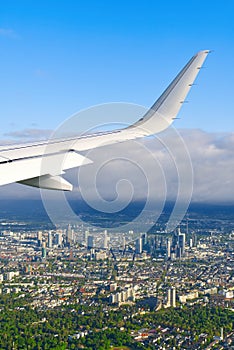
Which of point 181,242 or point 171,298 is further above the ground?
point 181,242

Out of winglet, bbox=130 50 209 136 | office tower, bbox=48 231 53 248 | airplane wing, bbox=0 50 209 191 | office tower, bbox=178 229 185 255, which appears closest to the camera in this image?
airplane wing, bbox=0 50 209 191

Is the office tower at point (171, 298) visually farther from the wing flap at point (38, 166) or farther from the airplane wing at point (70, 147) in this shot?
the wing flap at point (38, 166)

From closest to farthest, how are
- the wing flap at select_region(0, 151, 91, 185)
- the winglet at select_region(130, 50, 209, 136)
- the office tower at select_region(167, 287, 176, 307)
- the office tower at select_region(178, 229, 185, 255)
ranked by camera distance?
the wing flap at select_region(0, 151, 91, 185) → the winglet at select_region(130, 50, 209, 136) → the office tower at select_region(167, 287, 176, 307) → the office tower at select_region(178, 229, 185, 255)

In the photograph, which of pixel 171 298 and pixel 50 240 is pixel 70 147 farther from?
pixel 50 240

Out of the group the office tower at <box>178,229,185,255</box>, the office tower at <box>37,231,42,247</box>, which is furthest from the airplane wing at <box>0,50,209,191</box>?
the office tower at <box>178,229,185,255</box>

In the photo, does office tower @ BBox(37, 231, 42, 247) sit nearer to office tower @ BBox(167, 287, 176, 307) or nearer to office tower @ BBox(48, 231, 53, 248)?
office tower @ BBox(48, 231, 53, 248)

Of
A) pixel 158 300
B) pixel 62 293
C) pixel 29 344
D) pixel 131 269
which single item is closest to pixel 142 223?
pixel 29 344

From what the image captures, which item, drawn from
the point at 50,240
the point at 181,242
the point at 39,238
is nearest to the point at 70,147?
the point at 39,238
